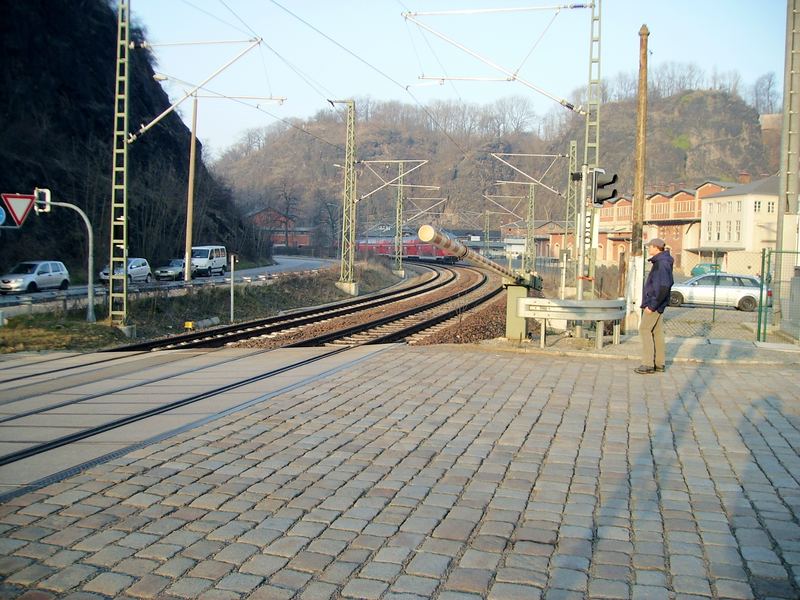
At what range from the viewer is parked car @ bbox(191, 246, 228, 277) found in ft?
154

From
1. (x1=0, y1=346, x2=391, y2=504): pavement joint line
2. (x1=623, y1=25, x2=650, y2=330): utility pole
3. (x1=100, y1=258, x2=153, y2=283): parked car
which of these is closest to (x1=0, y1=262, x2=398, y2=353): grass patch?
(x1=100, y1=258, x2=153, y2=283): parked car

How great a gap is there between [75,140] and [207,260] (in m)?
11.1

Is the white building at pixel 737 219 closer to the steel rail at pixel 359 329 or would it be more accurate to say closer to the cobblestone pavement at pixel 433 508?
the steel rail at pixel 359 329

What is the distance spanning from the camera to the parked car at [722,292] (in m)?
32.3

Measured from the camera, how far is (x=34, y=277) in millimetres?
33469

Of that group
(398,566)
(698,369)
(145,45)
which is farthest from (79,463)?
(145,45)

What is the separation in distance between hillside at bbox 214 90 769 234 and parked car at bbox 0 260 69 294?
75.0 m

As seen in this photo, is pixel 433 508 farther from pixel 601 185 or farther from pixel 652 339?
pixel 601 185

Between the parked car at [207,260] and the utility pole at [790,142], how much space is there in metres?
34.9

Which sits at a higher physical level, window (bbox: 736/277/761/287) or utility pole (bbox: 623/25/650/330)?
utility pole (bbox: 623/25/650/330)

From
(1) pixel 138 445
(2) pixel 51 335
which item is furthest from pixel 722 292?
(1) pixel 138 445

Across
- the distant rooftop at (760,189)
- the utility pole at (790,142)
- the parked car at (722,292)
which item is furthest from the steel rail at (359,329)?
the distant rooftop at (760,189)

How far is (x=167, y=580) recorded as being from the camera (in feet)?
13.2

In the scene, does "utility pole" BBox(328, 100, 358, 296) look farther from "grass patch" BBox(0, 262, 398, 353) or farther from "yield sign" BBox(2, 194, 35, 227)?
"yield sign" BBox(2, 194, 35, 227)
